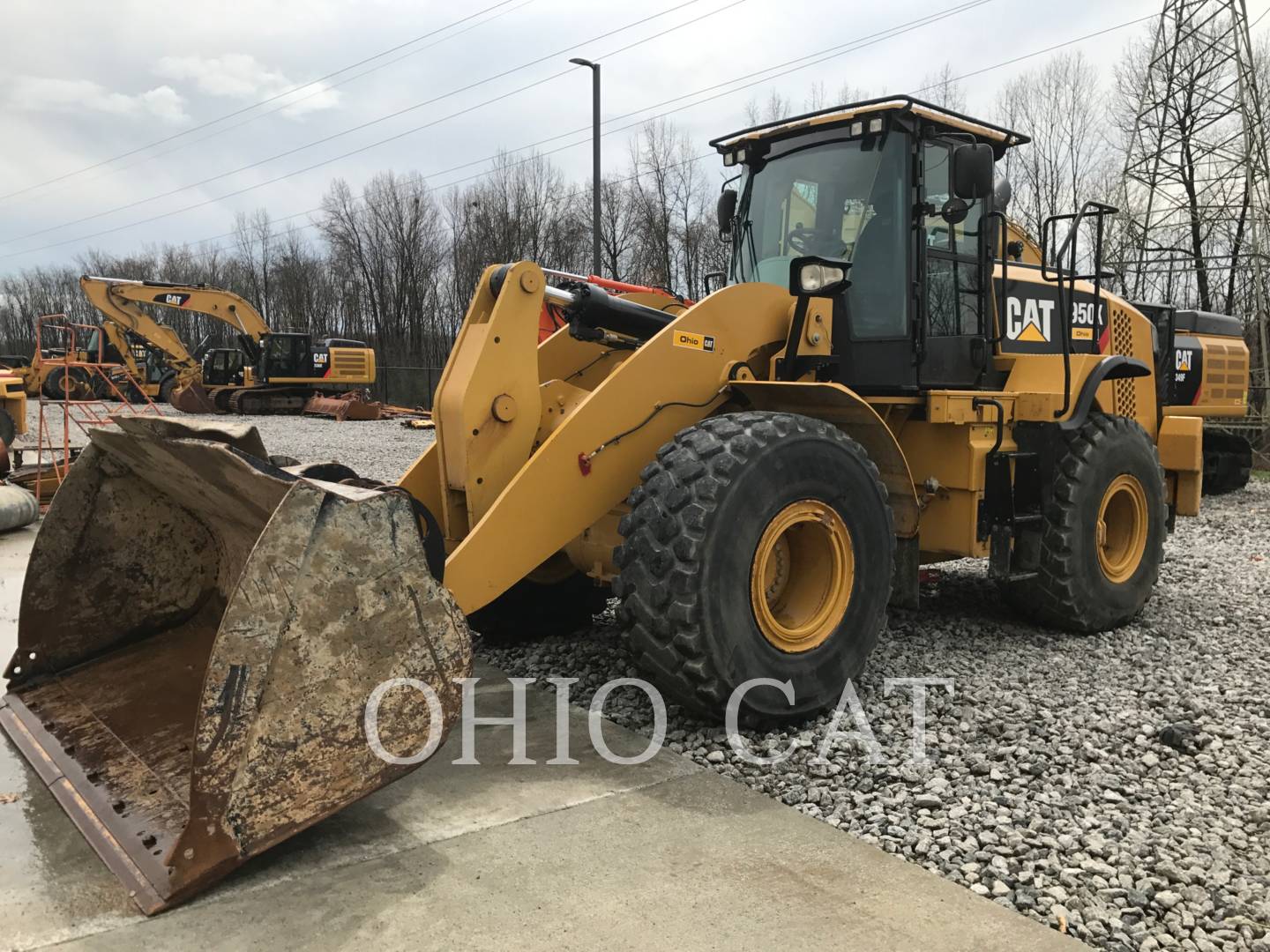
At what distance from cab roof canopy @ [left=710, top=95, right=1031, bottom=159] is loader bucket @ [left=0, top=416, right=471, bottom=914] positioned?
3131mm

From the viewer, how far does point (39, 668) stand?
399 centimetres

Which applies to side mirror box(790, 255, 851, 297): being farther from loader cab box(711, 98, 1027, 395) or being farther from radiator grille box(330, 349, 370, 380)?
radiator grille box(330, 349, 370, 380)

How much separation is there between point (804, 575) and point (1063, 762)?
1.21 meters

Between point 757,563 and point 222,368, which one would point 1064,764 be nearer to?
point 757,563

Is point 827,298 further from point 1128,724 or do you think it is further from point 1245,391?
point 1245,391

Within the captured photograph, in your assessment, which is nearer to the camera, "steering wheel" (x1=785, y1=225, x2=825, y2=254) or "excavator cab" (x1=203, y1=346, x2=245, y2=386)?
"steering wheel" (x1=785, y1=225, x2=825, y2=254)

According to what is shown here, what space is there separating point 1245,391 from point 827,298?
28.6ft

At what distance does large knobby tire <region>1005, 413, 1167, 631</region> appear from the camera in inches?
209

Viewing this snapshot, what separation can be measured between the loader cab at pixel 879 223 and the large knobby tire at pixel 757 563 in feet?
3.01

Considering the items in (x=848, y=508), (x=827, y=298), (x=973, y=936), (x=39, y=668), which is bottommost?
(x=973, y=936)

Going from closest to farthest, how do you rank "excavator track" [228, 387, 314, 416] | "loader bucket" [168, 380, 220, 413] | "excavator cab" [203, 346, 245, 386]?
"excavator track" [228, 387, 314, 416] → "loader bucket" [168, 380, 220, 413] → "excavator cab" [203, 346, 245, 386]

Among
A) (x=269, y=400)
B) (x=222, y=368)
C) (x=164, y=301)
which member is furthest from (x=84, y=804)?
(x=222, y=368)

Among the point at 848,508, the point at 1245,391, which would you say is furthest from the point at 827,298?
the point at 1245,391

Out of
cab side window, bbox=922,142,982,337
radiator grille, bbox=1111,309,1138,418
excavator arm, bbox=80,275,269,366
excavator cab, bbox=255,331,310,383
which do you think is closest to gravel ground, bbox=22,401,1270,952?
radiator grille, bbox=1111,309,1138,418
